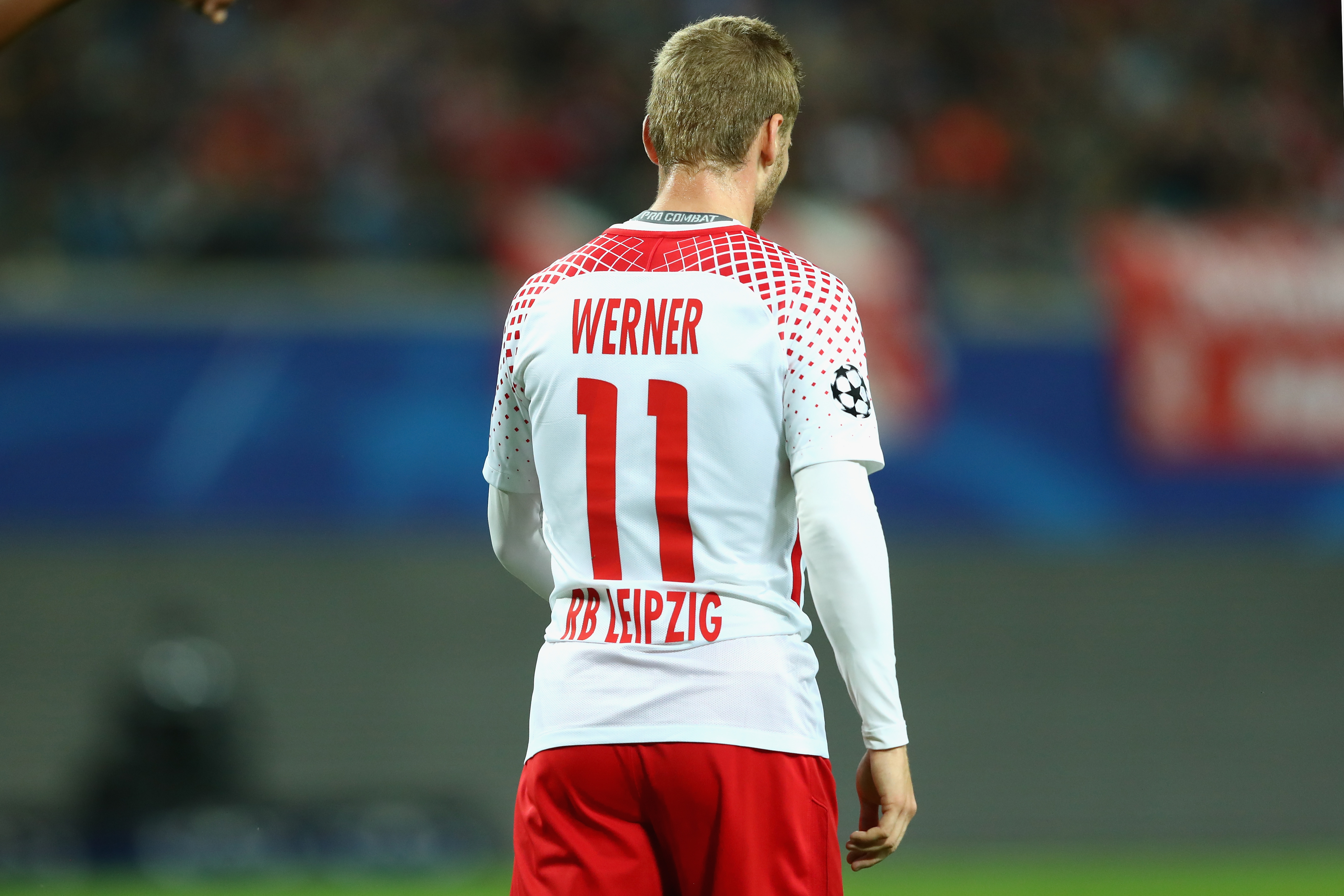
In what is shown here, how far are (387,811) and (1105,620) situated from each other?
5.18 m

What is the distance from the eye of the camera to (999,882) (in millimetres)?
9273

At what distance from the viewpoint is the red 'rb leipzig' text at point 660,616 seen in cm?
254

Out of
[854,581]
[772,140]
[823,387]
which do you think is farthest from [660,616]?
[772,140]

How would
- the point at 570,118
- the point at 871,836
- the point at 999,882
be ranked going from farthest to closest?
the point at 570,118, the point at 999,882, the point at 871,836

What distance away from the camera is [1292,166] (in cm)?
1285

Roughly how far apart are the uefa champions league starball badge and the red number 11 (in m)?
0.23

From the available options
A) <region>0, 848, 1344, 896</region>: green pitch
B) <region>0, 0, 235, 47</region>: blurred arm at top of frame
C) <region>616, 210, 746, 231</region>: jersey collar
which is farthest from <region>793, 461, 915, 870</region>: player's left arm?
<region>0, 848, 1344, 896</region>: green pitch

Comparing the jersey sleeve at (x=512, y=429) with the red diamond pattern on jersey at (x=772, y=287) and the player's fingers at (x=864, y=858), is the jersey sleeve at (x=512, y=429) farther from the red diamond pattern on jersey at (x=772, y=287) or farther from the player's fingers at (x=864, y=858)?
the player's fingers at (x=864, y=858)

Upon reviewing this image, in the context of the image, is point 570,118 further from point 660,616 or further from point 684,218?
point 660,616

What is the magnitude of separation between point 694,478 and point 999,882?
24.0 ft

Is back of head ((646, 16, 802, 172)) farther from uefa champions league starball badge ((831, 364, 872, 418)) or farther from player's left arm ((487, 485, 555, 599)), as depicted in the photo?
player's left arm ((487, 485, 555, 599))

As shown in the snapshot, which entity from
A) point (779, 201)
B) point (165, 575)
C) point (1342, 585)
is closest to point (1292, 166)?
point (1342, 585)

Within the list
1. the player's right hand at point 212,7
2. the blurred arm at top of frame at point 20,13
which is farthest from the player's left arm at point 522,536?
the blurred arm at top of frame at point 20,13

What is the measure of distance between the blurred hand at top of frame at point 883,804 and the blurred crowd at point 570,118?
8.71m
